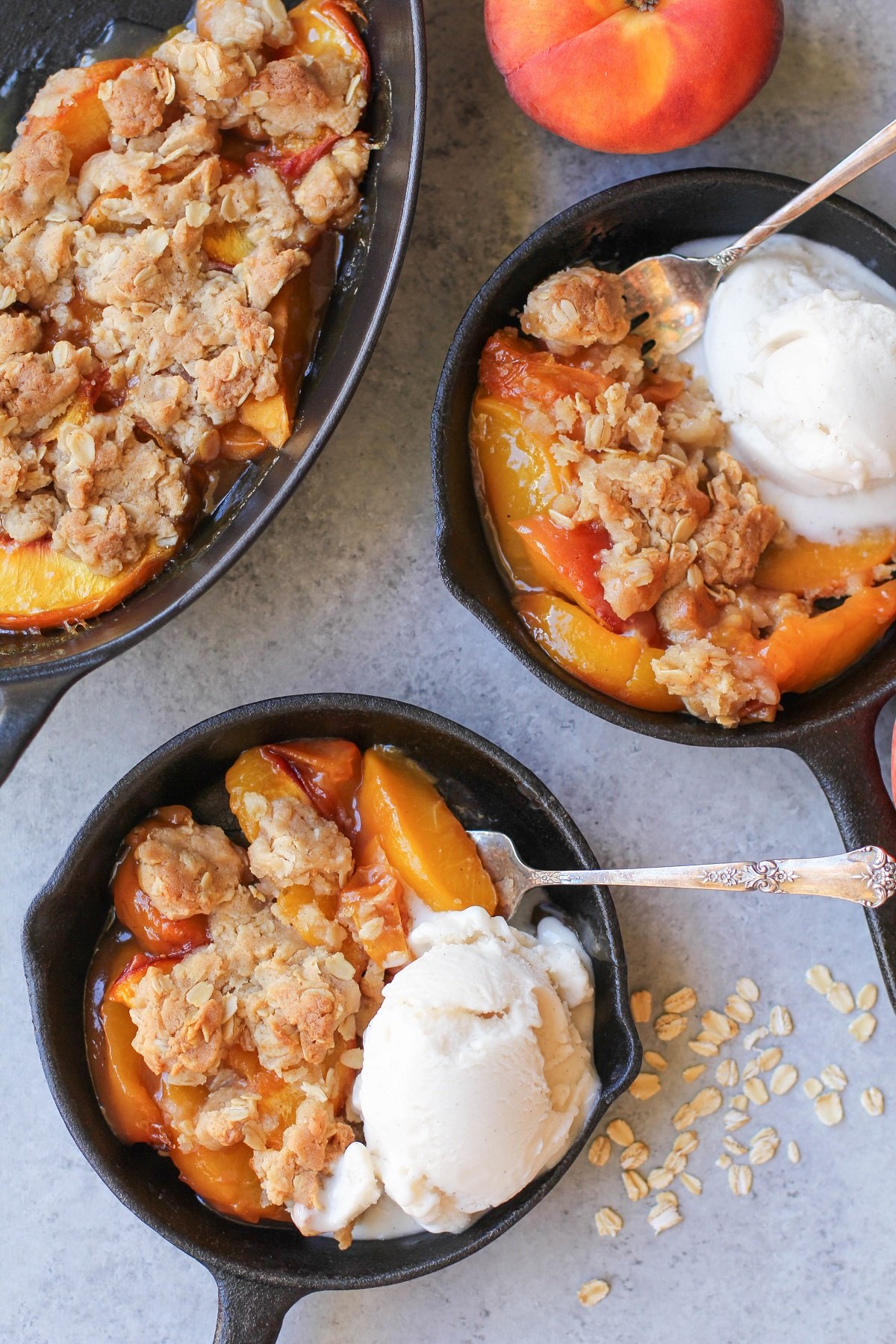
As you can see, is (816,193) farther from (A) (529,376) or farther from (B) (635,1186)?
(B) (635,1186)

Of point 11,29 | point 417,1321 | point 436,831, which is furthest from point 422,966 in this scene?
point 11,29

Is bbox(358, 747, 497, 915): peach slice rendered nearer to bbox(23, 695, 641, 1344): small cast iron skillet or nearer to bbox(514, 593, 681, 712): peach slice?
bbox(23, 695, 641, 1344): small cast iron skillet

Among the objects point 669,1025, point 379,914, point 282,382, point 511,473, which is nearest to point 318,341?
point 282,382

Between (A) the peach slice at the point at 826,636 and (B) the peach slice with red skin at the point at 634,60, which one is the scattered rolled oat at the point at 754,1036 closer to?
(A) the peach slice at the point at 826,636

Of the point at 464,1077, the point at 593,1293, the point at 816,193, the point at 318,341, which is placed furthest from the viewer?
the point at 593,1293

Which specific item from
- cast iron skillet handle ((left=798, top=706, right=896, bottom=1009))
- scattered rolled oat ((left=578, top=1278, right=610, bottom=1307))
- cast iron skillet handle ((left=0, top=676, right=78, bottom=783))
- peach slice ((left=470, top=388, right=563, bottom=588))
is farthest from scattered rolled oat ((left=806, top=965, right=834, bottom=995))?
cast iron skillet handle ((left=0, top=676, right=78, bottom=783))

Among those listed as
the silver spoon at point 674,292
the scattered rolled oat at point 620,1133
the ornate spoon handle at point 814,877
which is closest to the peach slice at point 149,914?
the ornate spoon handle at point 814,877

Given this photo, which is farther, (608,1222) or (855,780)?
(608,1222)

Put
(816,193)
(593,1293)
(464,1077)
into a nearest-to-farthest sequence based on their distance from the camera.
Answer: (464,1077) < (816,193) < (593,1293)
